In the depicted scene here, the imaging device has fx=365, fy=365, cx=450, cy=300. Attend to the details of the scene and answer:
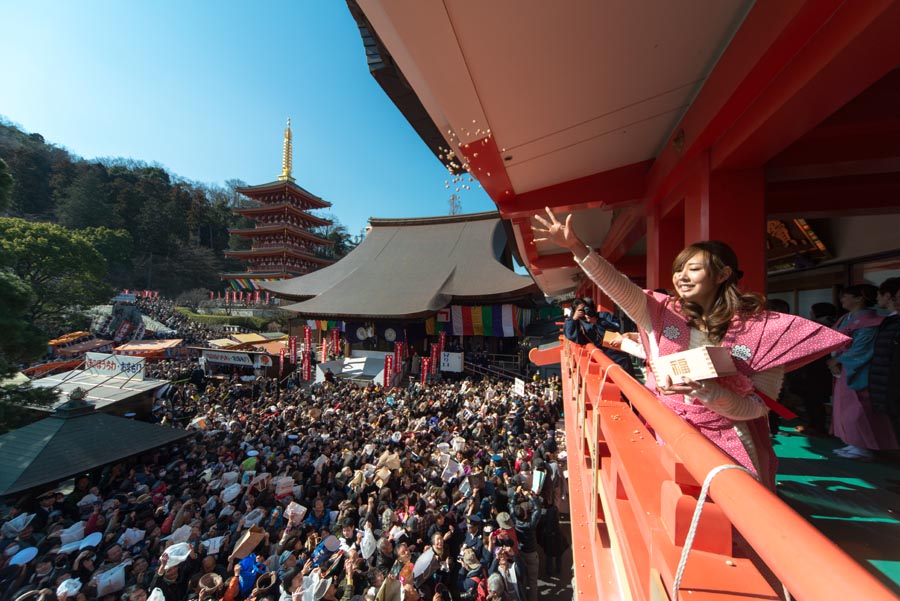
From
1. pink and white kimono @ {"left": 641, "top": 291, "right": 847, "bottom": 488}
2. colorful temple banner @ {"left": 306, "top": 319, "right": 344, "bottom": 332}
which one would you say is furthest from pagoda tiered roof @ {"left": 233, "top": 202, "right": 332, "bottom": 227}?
pink and white kimono @ {"left": 641, "top": 291, "right": 847, "bottom": 488}

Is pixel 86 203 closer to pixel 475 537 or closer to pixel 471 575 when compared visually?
pixel 475 537

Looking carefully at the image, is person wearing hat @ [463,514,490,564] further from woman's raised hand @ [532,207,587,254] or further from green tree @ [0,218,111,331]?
green tree @ [0,218,111,331]

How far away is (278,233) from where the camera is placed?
31.3 meters

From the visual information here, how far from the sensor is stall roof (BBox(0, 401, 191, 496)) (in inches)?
209

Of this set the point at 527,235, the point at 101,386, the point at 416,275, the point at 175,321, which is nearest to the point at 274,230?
the point at 175,321

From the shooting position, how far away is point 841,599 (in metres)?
0.36

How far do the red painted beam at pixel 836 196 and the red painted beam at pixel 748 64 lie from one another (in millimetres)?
1073

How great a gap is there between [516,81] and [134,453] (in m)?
8.08

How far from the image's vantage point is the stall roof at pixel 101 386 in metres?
9.22

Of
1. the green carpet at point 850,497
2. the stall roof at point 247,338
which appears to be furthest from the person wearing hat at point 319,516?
the stall roof at point 247,338

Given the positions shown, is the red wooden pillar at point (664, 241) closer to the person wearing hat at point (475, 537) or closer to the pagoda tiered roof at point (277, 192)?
the person wearing hat at point (475, 537)

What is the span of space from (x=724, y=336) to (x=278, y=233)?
3438 centimetres

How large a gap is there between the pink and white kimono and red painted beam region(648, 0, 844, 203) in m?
1.10

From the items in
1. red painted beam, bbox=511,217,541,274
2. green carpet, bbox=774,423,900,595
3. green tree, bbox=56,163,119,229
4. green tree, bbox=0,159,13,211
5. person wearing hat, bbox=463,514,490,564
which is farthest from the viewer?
green tree, bbox=56,163,119,229
